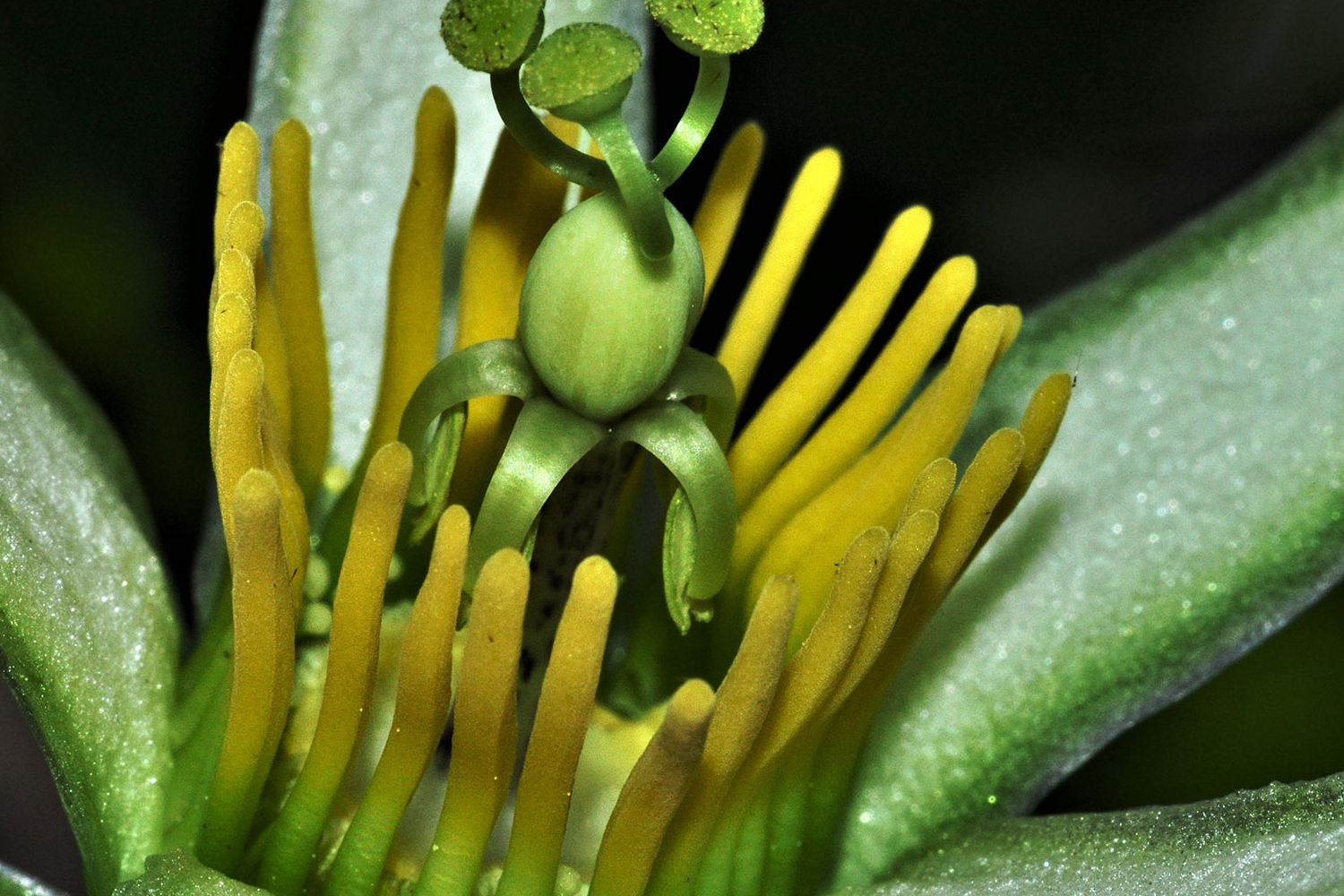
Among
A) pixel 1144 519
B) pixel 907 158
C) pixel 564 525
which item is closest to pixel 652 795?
pixel 564 525

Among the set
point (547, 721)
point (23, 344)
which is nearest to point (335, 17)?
point (23, 344)

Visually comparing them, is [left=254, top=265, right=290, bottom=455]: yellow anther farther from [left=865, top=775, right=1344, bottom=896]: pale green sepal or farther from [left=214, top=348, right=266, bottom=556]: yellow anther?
[left=865, top=775, right=1344, bottom=896]: pale green sepal

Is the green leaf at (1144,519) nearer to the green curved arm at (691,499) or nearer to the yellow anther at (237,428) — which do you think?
the green curved arm at (691,499)

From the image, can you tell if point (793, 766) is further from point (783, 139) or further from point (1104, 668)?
point (783, 139)

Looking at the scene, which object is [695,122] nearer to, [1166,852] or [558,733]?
[558,733]

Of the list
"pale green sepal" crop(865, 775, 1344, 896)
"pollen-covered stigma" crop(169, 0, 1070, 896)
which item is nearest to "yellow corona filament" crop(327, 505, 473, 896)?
"pollen-covered stigma" crop(169, 0, 1070, 896)

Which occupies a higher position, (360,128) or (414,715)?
(360,128)
